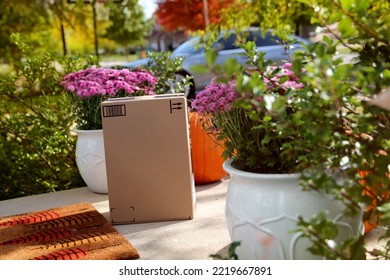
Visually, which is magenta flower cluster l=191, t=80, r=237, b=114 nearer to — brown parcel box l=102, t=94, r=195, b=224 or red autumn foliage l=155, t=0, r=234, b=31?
brown parcel box l=102, t=94, r=195, b=224

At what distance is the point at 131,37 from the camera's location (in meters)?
20.1

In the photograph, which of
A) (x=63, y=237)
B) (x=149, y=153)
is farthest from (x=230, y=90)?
(x=63, y=237)

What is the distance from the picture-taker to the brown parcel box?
2.81 meters

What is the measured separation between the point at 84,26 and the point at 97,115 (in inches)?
186

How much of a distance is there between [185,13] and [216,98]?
47.1 feet

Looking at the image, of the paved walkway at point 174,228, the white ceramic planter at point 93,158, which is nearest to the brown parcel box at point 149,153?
the paved walkway at point 174,228

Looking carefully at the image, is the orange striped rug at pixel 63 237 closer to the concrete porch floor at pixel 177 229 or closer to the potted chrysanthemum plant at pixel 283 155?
the concrete porch floor at pixel 177 229

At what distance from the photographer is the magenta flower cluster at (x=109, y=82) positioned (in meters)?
3.35

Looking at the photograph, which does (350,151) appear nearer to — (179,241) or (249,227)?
(249,227)

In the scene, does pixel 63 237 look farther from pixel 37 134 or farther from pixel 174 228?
pixel 37 134

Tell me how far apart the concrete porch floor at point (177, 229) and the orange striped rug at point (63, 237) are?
89mm

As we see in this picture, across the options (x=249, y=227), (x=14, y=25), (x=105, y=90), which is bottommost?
(x=249, y=227)

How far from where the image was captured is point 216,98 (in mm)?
2215
